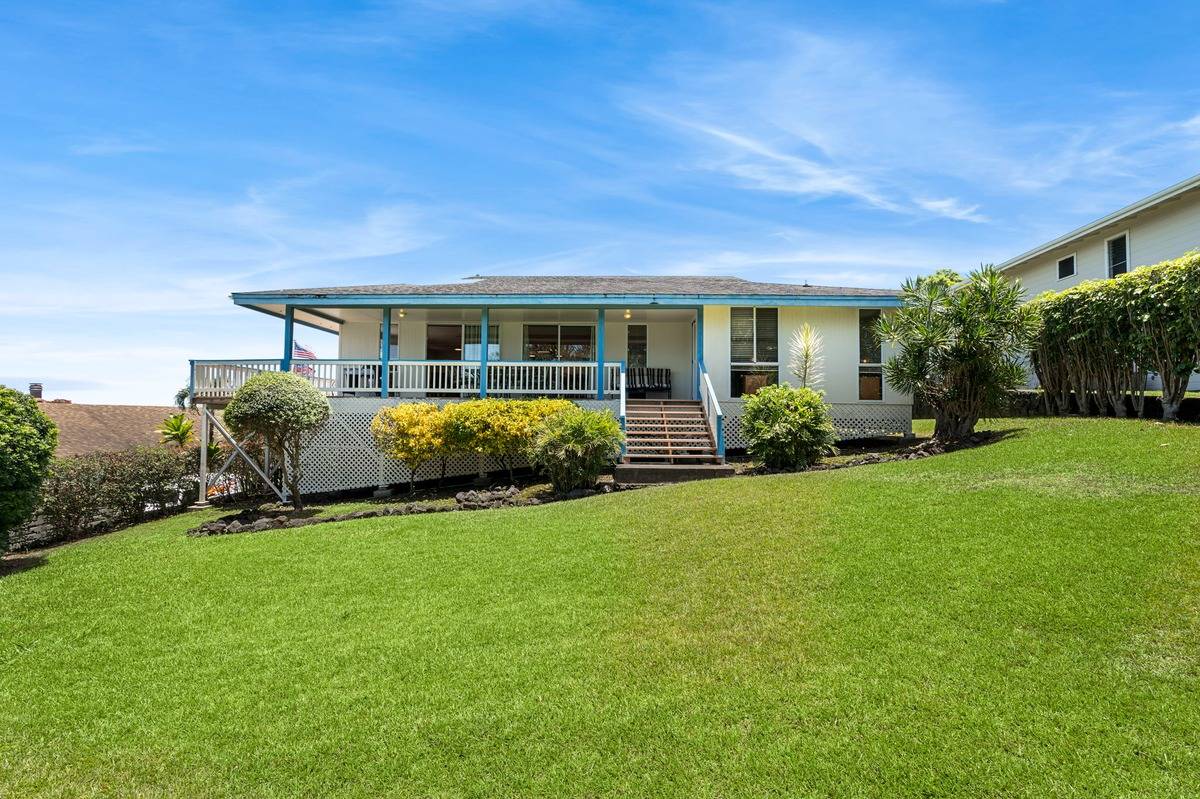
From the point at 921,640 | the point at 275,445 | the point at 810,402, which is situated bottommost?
the point at 921,640

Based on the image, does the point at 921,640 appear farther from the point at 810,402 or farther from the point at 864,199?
the point at 864,199

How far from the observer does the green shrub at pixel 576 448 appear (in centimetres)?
1118

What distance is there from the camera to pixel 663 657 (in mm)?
4879

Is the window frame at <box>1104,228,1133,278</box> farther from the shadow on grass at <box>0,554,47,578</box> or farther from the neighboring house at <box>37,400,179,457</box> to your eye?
the neighboring house at <box>37,400,179,457</box>

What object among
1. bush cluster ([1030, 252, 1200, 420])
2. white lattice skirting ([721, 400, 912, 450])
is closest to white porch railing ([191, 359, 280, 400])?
white lattice skirting ([721, 400, 912, 450])

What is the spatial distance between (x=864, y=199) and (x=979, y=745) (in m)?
15.4

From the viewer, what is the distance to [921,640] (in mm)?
4797

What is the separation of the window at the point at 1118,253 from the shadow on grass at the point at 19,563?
22.2 m

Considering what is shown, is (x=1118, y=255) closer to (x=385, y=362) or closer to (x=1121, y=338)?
(x=1121, y=338)

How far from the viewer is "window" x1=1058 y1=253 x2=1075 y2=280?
58.2 feet

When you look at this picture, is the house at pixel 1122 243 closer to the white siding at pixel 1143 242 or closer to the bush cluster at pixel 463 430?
the white siding at pixel 1143 242

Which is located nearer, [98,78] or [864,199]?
[98,78]

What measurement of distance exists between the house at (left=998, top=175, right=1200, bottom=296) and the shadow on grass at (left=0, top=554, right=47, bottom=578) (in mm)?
20935

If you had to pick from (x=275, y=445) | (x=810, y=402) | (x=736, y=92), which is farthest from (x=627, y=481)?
(x=736, y=92)
